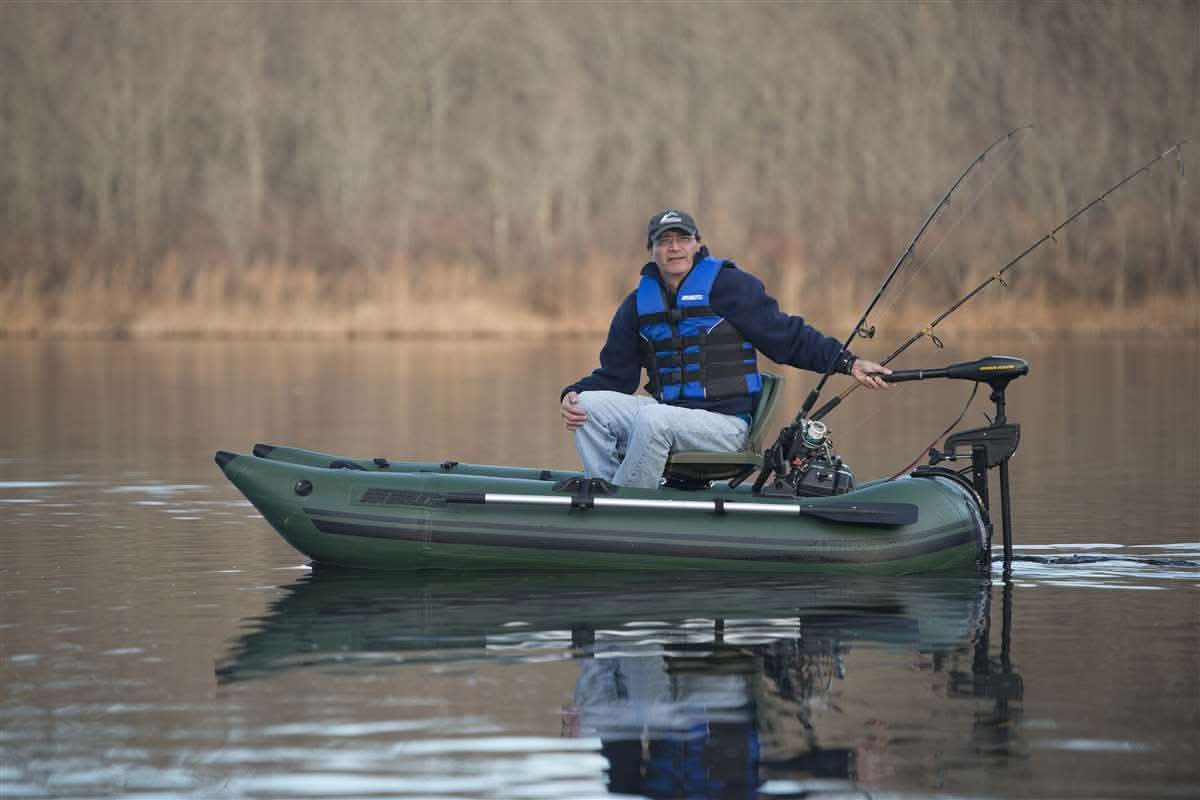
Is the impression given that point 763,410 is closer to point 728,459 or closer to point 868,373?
point 728,459

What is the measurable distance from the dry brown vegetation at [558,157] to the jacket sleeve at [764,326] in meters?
20.3

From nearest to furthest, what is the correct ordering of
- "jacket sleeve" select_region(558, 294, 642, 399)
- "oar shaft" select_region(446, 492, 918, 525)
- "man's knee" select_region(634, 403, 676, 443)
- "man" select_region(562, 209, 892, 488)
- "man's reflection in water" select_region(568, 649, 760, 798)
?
"man's reflection in water" select_region(568, 649, 760, 798), "oar shaft" select_region(446, 492, 918, 525), "man's knee" select_region(634, 403, 676, 443), "man" select_region(562, 209, 892, 488), "jacket sleeve" select_region(558, 294, 642, 399)

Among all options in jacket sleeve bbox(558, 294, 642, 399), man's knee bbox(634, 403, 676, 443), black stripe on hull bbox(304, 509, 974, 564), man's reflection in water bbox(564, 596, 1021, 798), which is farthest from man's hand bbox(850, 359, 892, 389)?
man's reflection in water bbox(564, 596, 1021, 798)

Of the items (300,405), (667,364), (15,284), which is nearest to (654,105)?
(15,284)

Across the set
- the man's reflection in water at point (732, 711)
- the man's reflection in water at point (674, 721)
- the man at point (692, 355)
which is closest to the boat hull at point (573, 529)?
the man at point (692, 355)

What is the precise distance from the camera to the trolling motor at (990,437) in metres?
8.77

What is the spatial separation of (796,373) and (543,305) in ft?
21.5

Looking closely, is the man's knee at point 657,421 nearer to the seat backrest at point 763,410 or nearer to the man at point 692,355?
the man at point 692,355

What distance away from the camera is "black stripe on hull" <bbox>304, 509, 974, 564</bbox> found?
345 inches

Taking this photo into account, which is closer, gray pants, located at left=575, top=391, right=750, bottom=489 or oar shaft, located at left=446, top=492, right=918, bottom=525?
oar shaft, located at left=446, top=492, right=918, bottom=525

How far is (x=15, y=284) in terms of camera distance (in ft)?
109

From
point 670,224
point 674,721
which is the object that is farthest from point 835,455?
point 674,721

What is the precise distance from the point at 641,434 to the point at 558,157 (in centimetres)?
2654

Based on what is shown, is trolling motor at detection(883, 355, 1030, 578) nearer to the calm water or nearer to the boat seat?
the calm water
